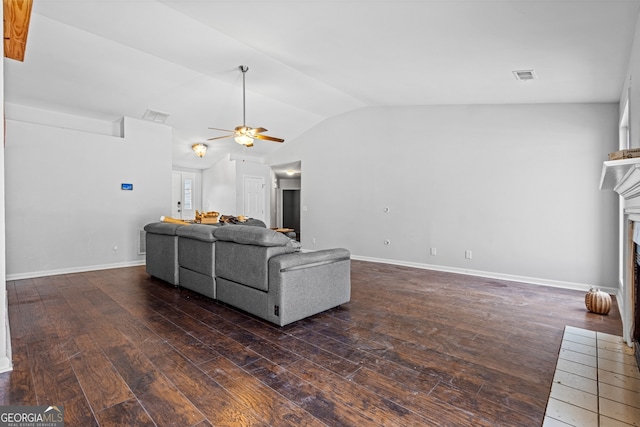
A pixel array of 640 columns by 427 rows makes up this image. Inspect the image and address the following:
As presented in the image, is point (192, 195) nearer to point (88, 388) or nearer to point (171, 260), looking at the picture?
point (171, 260)

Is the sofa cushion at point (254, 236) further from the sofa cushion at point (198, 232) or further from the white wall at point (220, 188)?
the white wall at point (220, 188)

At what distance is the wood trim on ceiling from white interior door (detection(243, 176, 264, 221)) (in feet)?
20.8

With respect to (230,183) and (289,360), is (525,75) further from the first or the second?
(230,183)

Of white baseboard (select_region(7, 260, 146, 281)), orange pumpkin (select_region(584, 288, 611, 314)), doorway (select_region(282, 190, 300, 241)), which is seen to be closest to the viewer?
orange pumpkin (select_region(584, 288, 611, 314))

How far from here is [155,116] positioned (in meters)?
6.15

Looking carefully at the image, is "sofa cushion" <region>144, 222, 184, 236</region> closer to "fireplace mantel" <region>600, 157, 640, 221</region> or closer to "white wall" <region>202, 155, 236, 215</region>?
"white wall" <region>202, 155, 236, 215</region>

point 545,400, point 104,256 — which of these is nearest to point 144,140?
point 104,256

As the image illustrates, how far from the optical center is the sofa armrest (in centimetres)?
290

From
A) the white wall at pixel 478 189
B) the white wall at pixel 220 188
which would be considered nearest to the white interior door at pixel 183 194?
the white wall at pixel 220 188

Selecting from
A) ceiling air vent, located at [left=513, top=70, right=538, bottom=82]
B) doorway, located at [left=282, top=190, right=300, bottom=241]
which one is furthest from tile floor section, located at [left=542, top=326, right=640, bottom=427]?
doorway, located at [left=282, top=190, right=300, bottom=241]

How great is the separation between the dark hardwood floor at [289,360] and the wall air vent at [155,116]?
3.46 m

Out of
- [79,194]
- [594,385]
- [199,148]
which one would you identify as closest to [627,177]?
[594,385]

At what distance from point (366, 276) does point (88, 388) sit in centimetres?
401

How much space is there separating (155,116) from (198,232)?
3.58 metres
